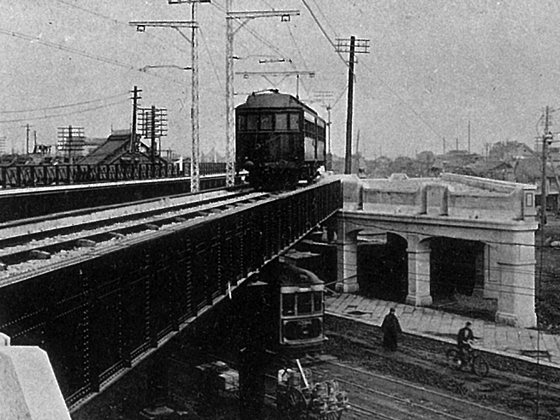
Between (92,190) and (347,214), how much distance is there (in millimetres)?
15372

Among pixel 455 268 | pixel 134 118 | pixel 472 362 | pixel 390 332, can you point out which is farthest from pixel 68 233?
pixel 134 118

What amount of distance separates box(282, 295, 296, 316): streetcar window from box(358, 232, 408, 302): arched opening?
11.8 metres

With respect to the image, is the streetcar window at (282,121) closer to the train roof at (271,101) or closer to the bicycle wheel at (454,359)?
the train roof at (271,101)

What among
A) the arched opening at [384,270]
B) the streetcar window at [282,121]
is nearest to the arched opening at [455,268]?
the arched opening at [384,270]

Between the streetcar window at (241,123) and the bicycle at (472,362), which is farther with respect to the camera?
the streetcar window at (241,123)

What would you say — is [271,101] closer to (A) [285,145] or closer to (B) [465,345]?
(A) [285,145]

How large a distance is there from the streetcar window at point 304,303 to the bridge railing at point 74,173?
9659mm

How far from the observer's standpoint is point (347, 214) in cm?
3516

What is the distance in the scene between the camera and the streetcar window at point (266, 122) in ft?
87.7

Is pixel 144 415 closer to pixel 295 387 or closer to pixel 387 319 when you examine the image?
pixel 295 387

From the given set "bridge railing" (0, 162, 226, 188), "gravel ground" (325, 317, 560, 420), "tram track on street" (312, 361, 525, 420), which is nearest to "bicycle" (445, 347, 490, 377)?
"gravel ground" (325, 317, 560, 420)

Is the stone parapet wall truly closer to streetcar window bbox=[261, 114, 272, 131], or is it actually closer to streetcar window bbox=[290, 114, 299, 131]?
streetcar window bbox=[290, 114, 299, 131]

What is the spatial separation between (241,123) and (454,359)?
12.1 m

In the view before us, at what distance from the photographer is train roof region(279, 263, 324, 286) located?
2214 cm
